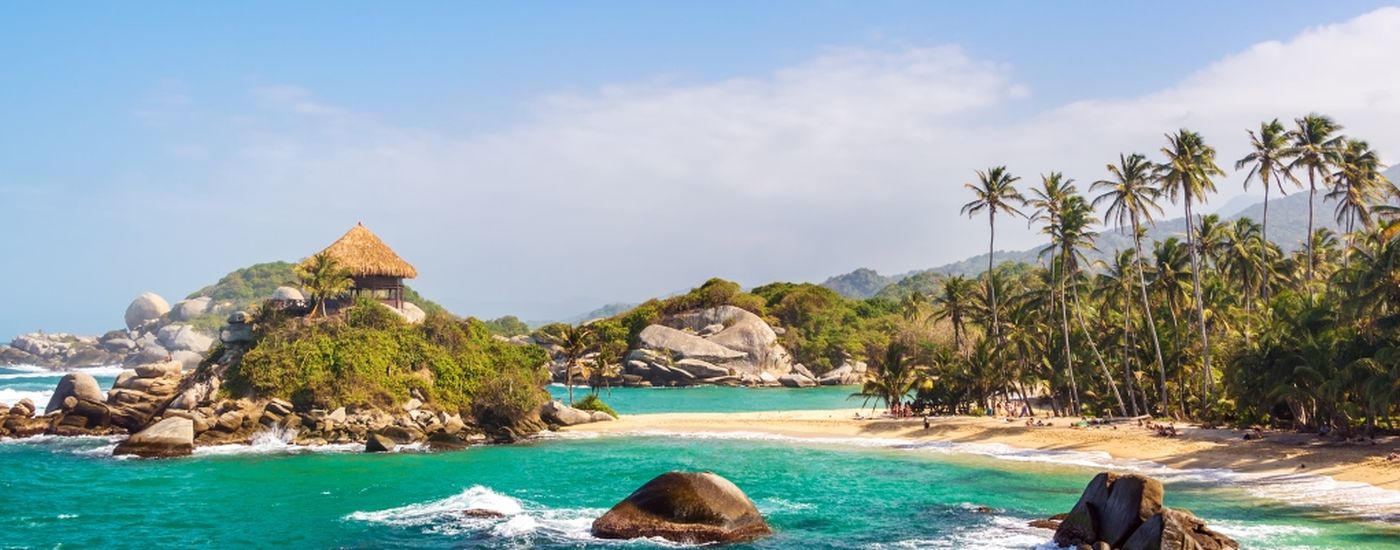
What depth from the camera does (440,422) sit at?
184 feet

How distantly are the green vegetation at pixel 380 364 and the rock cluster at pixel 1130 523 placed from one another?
3841cm

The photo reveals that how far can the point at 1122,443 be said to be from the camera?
4591cm

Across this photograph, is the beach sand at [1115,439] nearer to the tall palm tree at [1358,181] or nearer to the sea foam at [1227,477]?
the sea foam at [1227,477]

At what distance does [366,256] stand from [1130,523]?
54.4m

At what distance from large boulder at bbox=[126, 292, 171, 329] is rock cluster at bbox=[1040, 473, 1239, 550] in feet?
663

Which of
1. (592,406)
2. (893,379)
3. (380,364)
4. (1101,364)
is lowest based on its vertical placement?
(592,406)

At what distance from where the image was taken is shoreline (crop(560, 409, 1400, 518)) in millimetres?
35062

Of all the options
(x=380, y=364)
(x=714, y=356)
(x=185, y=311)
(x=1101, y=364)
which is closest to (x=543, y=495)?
(x=380, y=364)

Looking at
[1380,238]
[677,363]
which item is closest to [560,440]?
[1380,238]

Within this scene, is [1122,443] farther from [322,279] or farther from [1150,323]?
[322,279]

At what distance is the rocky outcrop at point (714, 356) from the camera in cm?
11294

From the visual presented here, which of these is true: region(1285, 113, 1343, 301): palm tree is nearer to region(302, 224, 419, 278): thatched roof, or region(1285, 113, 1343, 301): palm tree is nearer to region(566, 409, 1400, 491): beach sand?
region(566, 409, 1400, 491): beach sand

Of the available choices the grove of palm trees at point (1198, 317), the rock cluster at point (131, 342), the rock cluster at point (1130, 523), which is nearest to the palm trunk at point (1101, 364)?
the grove of palm trees at point (1198, 317)

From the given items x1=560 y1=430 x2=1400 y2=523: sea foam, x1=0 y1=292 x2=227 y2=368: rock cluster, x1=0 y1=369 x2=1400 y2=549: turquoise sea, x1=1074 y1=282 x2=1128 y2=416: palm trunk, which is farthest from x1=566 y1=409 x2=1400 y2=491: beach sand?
x1=0 y1=292 x2=227 y2=368: rock cluster
